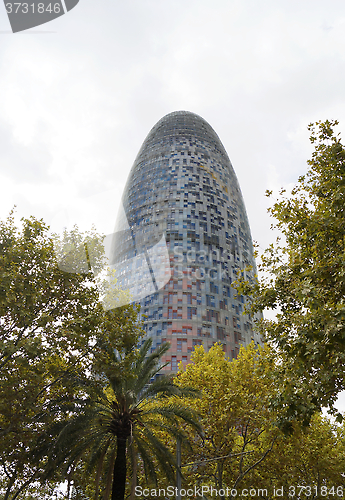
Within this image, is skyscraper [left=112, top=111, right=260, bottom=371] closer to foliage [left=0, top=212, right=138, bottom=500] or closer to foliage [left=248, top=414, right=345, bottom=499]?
foliage [left=248, top=414, right=345, bottom=499]

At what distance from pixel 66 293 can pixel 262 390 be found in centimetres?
1014

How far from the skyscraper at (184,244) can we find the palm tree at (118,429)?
86.8 feet

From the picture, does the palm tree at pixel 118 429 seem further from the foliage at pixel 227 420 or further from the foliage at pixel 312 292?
the foliage at pixel 312 292

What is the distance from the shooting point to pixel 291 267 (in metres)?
10.8

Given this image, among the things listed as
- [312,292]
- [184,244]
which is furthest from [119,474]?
[184,244]

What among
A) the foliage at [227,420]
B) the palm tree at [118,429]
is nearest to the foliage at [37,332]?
the palm tree at [118,429]

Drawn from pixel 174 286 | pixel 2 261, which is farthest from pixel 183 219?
pixel 2 261

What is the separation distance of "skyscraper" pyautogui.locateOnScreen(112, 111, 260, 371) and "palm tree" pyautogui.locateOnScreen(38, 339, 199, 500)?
26.5m

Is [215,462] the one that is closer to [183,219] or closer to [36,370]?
[36,370]

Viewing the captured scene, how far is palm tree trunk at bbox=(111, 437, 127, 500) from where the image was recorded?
13.5 metres

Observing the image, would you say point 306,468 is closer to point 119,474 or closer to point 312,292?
point 119,474

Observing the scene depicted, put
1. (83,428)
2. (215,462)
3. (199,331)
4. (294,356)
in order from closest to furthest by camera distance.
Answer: (294,356), (83,428), (215,462), (199,331)

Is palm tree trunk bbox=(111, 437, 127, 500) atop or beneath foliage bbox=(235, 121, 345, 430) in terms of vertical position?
beneath

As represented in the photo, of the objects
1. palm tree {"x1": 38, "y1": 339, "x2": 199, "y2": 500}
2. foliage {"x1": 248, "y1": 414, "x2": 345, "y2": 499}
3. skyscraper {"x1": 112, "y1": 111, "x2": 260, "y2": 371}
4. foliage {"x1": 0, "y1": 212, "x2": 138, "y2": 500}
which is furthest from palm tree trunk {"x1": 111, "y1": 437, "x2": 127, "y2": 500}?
skyscraper {"x1": 112, "y1": 111, "x2": 260, "y2": 371}
